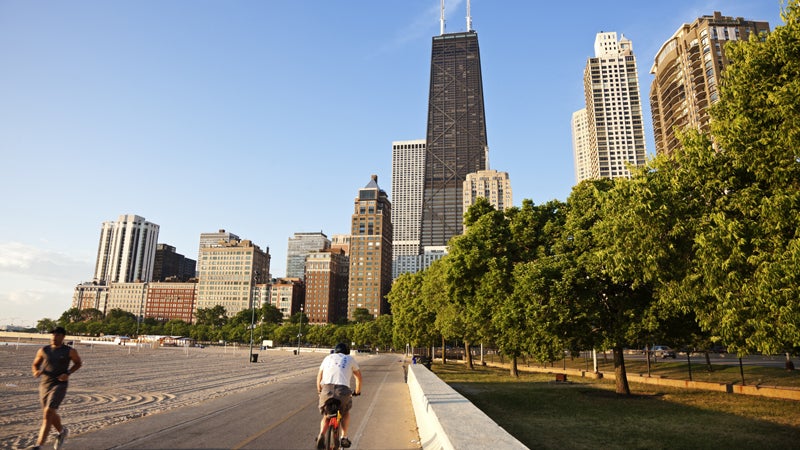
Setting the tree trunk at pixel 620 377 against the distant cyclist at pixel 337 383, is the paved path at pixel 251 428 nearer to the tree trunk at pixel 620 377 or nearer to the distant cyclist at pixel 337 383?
the distant cyclist at pixel 337 383

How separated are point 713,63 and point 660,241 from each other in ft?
401

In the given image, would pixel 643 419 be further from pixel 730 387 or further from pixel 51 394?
pixel 51 394

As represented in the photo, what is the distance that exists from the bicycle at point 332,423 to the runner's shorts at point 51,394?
17.3 feet

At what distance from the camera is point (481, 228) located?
28.8 metres

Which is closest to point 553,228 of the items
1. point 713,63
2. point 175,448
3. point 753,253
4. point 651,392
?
point 651,392

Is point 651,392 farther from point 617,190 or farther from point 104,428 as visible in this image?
point 104,428

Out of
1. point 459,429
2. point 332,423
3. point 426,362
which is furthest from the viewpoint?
point 426,362

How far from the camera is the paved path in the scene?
1009 centimetres

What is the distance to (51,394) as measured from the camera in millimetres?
9039

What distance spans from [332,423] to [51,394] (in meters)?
5.65

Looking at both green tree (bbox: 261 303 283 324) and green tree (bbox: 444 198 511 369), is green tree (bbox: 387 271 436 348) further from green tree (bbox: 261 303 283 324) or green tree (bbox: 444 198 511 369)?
green tree (bbox: 261 303 283 324)

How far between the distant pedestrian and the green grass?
1064 cm

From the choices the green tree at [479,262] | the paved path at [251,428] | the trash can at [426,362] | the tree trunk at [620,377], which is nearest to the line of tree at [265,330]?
the trash can at [426,362]

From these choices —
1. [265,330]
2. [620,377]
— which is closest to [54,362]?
[620,377]
